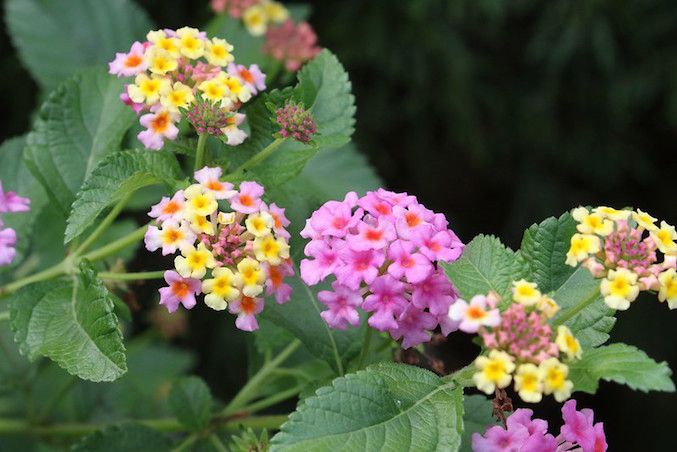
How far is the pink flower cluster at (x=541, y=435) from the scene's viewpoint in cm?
93

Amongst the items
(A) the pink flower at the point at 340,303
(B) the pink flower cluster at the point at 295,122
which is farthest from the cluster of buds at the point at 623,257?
(B) the pink flower cluster at the point at 295,122

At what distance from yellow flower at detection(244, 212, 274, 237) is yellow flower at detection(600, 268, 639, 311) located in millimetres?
357

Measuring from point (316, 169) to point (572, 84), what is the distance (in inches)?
43.4

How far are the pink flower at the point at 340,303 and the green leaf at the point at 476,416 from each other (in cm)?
20

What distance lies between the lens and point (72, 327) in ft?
3.41

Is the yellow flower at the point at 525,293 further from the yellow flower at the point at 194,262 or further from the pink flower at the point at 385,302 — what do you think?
the yellow flower at the point at 194,262

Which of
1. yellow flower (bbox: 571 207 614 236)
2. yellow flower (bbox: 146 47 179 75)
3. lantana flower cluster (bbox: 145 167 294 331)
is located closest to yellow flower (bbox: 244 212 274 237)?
lantana flower cluster (bbox: 145 167 294 331)

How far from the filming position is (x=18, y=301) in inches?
42.4

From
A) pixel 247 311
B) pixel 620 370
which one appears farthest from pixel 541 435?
pixel 247 311

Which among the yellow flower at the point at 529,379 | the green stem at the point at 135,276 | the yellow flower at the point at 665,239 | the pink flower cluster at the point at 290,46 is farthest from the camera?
the pink flower cluster at the point at 290,46

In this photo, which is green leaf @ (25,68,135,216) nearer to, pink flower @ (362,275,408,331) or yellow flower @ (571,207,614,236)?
pink flower @ (362,275,408,331)

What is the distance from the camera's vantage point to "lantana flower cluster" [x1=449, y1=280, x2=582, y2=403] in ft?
2.66

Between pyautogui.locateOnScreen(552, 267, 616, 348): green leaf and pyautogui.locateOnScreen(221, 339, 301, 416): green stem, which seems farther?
pyautogui.locateOnScreen(221, 339, 301, 416): green stem

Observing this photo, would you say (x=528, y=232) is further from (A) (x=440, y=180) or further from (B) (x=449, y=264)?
(A) (x=440, y=180)
